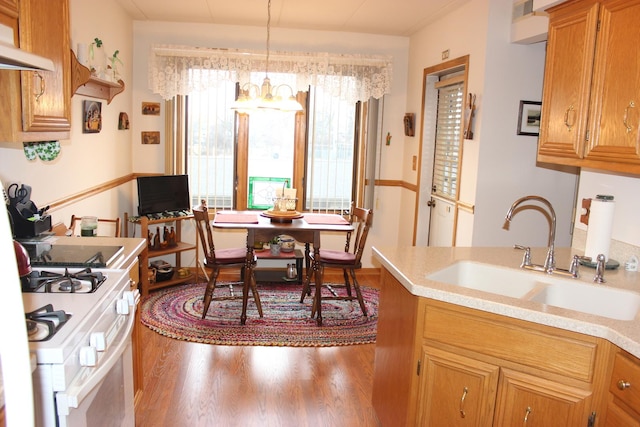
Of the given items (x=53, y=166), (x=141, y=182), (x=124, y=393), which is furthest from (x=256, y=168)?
(x=124, y=393)

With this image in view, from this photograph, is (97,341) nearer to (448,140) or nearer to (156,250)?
(156,250)

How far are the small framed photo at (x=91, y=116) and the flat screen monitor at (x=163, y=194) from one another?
797 mm

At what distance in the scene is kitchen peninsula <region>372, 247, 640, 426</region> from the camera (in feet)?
6.15

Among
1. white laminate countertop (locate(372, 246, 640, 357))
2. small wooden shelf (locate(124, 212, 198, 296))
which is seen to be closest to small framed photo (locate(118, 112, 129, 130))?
small wooden shelf (locate(124, 212, 198, 296))

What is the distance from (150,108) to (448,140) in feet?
9.96

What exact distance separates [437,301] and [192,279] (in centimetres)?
378

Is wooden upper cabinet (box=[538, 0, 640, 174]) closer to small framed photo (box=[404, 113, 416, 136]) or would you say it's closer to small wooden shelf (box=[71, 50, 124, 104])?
small wooden shelf (box=[71, 50, 124, 104])

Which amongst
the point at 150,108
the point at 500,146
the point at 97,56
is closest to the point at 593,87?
the point at 500,146

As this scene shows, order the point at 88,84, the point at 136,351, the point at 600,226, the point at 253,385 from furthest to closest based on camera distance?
Result: the point at 88,84
the point at 253,385
the point at 136,351
the point at 600,226

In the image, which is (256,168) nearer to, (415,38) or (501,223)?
(415,38)

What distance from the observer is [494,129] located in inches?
161

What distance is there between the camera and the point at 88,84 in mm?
3529

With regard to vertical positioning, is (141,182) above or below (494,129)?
below

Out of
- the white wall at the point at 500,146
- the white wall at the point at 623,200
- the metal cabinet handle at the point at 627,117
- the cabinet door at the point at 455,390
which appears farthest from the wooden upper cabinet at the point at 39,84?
the white wall at the point at 500,146
